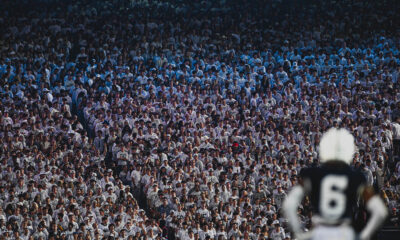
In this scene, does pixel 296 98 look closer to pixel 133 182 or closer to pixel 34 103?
pixel 133 182

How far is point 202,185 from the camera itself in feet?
55.0

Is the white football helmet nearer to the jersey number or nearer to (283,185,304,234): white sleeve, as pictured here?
the jersey number

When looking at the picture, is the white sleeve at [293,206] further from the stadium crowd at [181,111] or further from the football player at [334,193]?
the stadium crowd at [181,111]

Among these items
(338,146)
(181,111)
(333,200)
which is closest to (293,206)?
(333,200)

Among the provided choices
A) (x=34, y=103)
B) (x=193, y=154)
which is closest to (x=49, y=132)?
(x=34, y=103)

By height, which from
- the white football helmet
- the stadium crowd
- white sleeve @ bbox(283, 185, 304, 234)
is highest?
the white football helmet

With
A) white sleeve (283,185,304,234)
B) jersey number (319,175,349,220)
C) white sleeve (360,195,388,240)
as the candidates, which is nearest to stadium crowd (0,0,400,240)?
white sleeve (283,185,304,234)

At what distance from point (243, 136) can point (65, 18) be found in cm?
858

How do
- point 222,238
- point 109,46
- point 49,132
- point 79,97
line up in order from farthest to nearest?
point 109,46
point 79,97
point 49,132
point 222,238

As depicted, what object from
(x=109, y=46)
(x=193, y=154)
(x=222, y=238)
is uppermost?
(x=109, y=46)

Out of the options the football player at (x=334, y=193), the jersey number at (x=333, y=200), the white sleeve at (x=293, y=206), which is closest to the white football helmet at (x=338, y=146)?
the football player at (x=334, y=193)

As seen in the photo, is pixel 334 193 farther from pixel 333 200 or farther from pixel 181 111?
pixel 181 111

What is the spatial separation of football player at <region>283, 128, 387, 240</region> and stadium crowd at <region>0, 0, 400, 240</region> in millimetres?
10022

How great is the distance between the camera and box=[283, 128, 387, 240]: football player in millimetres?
5109
